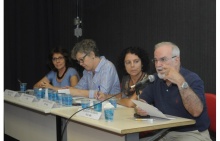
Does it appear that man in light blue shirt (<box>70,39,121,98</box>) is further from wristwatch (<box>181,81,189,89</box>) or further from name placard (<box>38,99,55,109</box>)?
wristwatch (<box>181,81,189,89</box>)

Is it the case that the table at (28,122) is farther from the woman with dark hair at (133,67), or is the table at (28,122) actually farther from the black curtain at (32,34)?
the black curtain at (32,34)

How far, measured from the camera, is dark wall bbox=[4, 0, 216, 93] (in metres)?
3.53

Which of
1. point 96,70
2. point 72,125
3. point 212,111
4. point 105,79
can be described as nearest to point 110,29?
point 96,70

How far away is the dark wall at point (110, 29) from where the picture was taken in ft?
11.6

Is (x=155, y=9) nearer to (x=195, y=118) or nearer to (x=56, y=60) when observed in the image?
(x=56, y=60)

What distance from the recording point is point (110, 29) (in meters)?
4.99

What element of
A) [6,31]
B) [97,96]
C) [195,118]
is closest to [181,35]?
[97,96]

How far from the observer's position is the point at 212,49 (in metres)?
3.42

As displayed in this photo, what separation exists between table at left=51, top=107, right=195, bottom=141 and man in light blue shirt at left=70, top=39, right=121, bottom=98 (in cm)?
78

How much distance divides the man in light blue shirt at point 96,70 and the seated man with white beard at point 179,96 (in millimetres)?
1018

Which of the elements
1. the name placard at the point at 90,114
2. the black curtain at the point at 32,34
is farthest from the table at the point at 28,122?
the black curtain at the point at 32,34

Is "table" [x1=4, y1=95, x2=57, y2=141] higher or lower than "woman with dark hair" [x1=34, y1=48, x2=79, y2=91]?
lower

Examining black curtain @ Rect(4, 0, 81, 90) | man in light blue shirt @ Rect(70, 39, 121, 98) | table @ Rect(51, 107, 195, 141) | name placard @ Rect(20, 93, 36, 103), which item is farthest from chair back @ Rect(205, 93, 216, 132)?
black curtain @ Rect(4, 0, 81, 90)

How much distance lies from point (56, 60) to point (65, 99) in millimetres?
1560
